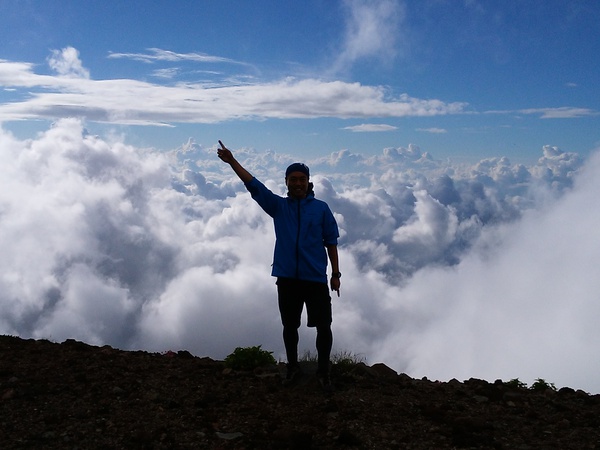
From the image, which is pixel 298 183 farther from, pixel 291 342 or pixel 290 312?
pixel 291 342

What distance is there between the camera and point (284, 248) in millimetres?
6996

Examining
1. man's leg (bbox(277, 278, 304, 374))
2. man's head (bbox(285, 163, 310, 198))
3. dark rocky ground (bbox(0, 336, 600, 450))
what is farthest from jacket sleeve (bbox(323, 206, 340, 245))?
dark rocky ground (bbox(0, 336, 600, 450))

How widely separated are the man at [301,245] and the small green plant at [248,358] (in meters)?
1.24

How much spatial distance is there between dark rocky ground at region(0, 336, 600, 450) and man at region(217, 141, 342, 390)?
82 cm

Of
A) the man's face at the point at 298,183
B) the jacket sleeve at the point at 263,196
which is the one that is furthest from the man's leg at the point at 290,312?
the man's face at the point at 298,183

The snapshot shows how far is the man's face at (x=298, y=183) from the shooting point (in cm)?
692

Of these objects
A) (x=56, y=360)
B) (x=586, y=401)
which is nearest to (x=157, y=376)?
(x=56, y=360)

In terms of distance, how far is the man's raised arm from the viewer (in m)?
7.00

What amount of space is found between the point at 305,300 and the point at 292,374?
98cm

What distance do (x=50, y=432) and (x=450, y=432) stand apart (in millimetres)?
3935

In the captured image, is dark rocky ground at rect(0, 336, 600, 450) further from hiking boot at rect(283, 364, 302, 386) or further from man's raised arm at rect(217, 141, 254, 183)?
man's raised arm at rect(217, 141, 254, 183)

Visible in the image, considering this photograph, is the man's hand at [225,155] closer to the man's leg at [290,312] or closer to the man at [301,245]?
the man at [301,245]

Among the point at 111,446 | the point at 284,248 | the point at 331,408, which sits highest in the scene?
the point at 284,248

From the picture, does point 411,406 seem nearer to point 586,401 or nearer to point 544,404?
point 544,404
